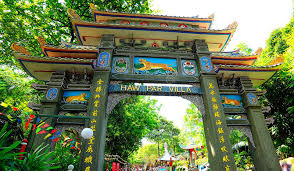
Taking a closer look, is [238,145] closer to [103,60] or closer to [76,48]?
[103,60]

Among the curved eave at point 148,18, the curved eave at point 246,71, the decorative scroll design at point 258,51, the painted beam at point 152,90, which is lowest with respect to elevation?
the painted beam at point 152,90

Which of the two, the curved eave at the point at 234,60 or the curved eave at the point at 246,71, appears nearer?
the curved eave at the point at 246,71

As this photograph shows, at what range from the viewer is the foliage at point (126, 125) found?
9.76 meters

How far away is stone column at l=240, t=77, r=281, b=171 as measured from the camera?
15.7 ft

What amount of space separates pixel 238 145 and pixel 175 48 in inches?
296

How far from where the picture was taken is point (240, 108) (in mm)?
5625

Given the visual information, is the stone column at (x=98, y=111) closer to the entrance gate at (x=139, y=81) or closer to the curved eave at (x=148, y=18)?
the entrance gate at (x=139, y=81)

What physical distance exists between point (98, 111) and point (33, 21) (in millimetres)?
7573

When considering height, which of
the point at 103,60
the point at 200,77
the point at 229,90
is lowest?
the point at 229,90

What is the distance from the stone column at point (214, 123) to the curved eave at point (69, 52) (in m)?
4.12

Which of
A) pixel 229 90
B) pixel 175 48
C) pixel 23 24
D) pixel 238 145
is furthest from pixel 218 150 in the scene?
pixel 23 24

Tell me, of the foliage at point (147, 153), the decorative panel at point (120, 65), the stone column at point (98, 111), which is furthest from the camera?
the foliage at point (147, 153)

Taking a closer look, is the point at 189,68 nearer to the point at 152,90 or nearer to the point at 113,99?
the point at 152,90

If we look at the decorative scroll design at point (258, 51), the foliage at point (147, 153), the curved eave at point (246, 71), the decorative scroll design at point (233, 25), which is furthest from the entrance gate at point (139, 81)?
the foliage at point (147, 153)
